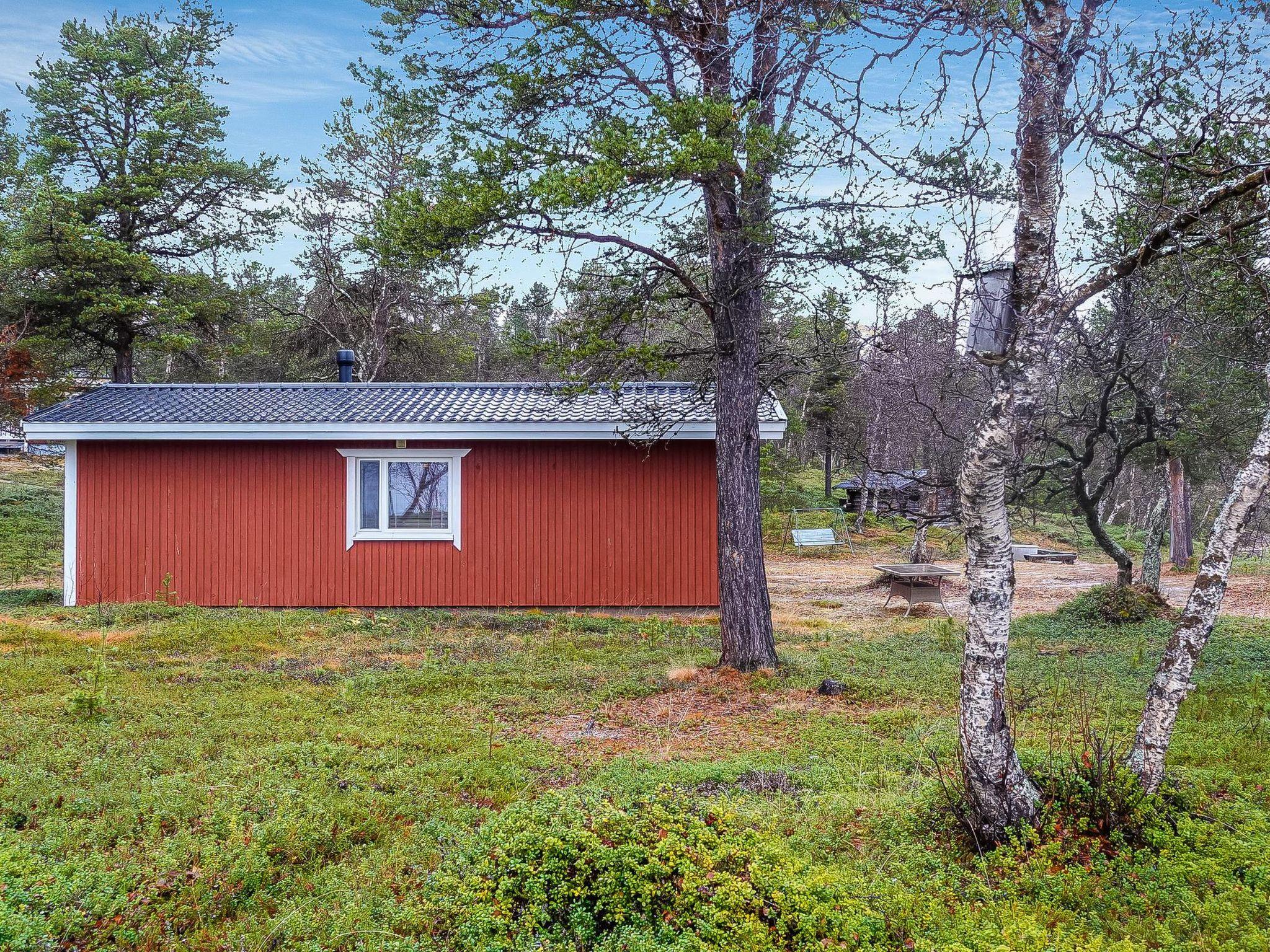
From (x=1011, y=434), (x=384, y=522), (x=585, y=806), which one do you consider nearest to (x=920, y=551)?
(x=384, y=522)

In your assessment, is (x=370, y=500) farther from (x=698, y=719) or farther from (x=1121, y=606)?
(x=1121, y=606)

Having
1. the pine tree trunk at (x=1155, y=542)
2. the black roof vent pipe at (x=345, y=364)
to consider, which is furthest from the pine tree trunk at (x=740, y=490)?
the black roof vent pipe at (x=345, y=364)

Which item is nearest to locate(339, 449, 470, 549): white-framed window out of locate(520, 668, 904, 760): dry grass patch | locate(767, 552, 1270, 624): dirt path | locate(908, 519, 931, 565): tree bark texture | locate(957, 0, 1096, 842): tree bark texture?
locate(520, 668, 904, 760): dry grass patch

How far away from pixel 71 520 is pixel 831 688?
33.0 feet

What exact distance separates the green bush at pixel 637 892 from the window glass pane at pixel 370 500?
810cm

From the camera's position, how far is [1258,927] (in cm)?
273

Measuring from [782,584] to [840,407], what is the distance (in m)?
12.4

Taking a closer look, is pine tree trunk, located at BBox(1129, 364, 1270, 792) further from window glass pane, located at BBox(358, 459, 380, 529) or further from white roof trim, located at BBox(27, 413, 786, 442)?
window glass pane, located at BBox(358, 459, 380, 529)

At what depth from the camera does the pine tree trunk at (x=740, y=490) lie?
7.47 meters

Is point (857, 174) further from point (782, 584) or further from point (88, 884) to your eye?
point (782, 584)

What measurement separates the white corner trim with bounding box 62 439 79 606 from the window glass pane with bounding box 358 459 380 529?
3.80 meters

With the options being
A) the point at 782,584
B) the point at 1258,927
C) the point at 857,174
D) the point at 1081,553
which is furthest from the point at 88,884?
the point at 1081,553

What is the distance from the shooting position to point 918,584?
1184 centimetres

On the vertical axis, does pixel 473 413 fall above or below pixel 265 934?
above
